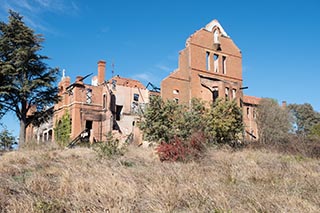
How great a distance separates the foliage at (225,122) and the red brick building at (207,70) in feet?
30.1

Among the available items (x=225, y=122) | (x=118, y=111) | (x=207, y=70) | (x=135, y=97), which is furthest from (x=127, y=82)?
(x=225, y=122)

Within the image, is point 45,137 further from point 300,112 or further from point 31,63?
point 300,112

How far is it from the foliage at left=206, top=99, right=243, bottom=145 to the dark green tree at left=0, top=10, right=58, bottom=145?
13.3 m

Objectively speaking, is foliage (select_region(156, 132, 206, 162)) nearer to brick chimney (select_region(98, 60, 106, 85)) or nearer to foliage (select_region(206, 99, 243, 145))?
foliage (select_region(206, 99, 243, 145))

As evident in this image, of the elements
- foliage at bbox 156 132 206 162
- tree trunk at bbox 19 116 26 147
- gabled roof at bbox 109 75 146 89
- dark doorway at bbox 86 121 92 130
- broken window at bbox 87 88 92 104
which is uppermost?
gabled roof at bbox 109 75 146 89

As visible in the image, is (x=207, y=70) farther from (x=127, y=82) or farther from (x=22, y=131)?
(x=22, y=131)

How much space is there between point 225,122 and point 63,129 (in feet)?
68.9

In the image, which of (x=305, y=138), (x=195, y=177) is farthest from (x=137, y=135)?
(x=195, y=177)

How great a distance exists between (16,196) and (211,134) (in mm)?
17178

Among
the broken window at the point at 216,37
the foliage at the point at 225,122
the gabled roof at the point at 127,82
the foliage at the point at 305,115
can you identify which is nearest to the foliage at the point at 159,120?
the foliage at the point at 225,122

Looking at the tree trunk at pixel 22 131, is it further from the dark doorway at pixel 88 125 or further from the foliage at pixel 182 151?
the foliage at pixel 182 151

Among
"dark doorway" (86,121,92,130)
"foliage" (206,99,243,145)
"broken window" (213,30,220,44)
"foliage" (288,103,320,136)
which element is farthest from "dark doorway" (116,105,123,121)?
"foliage" (288,103,320,136)

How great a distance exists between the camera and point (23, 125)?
88.2ft

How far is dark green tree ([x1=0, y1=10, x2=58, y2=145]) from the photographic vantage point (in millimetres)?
26422
